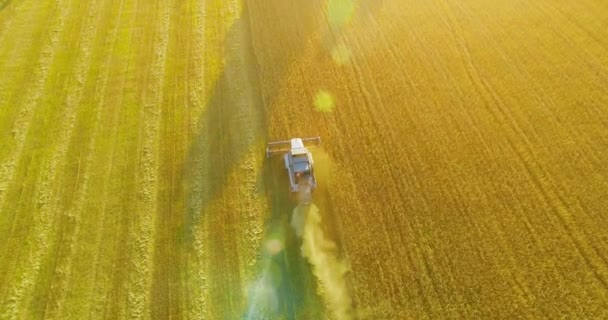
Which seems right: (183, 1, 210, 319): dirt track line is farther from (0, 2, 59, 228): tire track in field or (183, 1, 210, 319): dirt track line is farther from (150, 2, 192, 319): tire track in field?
(0, 2, 59, 228): tire track in field

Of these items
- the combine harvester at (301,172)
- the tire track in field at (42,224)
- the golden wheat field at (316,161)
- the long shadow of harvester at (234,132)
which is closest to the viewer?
the tire track in field at (42,224)

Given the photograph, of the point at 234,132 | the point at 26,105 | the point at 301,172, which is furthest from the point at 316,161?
the point at 26,105

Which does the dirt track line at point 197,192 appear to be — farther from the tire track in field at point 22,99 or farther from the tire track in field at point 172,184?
the tire track in field at point 22,99

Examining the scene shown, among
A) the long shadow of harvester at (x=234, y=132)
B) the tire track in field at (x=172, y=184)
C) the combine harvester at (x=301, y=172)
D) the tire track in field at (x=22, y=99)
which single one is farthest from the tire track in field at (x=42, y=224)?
the combine harvester at (x=301, y=172)

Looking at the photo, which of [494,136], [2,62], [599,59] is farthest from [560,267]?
[2,62]

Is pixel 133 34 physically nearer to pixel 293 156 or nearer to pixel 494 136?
pixel 293 156

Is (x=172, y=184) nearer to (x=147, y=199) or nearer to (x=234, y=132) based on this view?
(x=147, y=199)
